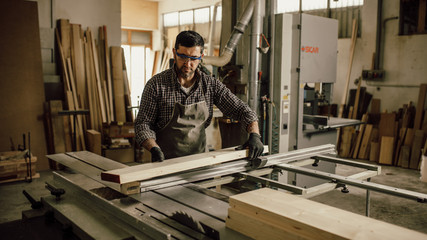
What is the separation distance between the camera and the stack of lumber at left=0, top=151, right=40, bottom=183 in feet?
14.0

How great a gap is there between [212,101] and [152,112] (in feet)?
1.28

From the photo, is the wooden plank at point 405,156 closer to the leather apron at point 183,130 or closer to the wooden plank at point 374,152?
the wooden plank at point 374,152

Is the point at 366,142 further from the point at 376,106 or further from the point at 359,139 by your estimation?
the point at 376,106

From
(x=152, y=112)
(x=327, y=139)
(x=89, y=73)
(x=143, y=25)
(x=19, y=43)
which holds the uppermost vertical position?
(x=143, y=25)

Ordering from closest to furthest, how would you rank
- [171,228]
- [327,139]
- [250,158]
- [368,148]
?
[171,228], [250,158], [327,139], [368,148]

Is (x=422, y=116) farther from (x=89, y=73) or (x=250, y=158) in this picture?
(x=89, y=73)

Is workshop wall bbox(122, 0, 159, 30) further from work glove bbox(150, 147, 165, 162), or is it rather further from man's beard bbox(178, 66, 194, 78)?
work glove bbox(150, 147, 165, 162)

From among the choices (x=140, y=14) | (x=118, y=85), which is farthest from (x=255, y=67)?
(x=140, y=14)

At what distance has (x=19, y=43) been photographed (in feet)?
16.0

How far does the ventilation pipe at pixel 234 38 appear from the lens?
3.64m

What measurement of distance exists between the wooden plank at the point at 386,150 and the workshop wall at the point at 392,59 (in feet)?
2.16

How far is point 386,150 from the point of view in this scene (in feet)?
17.9

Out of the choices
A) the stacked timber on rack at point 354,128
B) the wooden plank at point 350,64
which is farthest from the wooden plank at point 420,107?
the wooden plank at point 350,64

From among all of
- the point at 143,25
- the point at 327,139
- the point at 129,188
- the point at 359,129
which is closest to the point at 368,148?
the point at 359,129
